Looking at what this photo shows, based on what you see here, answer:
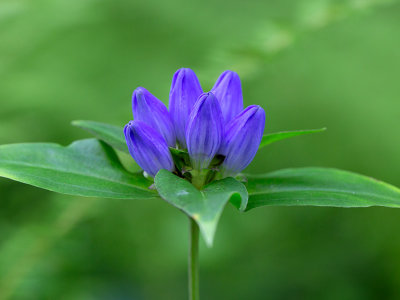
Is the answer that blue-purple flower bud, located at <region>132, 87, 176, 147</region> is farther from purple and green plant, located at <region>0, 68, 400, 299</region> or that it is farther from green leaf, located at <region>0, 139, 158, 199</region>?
green leaf, located at <region>0, 139, 158, 199</region>

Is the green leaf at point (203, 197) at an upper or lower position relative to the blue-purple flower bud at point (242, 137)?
lower

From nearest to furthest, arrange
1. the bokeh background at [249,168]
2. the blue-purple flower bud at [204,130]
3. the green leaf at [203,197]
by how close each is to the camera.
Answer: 1. the green leaf at [203,197]
2. the blue-purple flower bud at [204,130]
3. the bokeh background at [249,168]

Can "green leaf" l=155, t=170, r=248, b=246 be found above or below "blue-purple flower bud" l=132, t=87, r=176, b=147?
below

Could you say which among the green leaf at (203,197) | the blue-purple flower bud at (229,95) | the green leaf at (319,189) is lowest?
the green leaf at (203,197)

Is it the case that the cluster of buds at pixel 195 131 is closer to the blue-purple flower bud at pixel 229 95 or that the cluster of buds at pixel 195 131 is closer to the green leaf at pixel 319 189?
the blue-purple flower bud at pixel 229 95

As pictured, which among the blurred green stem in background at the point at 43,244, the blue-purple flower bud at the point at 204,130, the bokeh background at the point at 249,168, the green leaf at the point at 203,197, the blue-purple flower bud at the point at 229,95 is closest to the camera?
the green leaf at the point at 203,197

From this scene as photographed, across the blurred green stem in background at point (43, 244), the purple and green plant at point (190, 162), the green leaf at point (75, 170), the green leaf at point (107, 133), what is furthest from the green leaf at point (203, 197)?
the blurred green stem in background at point (43, 244)

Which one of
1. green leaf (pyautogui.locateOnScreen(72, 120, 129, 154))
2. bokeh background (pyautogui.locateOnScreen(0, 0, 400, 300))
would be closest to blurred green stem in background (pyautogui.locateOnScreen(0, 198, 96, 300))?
bokeh background (pyautogui.locateOnScreen(0, 0, 400, 300))

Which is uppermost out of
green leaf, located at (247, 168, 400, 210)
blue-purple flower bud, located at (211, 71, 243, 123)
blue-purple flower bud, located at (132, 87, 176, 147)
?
blue-purple flower bud, located at (211, 71, 243, 123)

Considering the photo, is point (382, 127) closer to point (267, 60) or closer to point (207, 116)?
point (267, 60)
